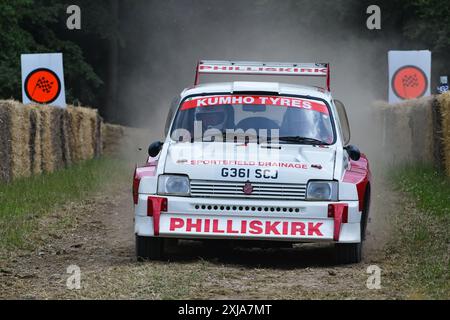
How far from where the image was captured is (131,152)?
118 ft

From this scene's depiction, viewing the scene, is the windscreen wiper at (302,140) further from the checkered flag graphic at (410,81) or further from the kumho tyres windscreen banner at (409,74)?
the checkered flag graphic at (410,81)

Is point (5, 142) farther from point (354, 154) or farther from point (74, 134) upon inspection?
point (354, 154)

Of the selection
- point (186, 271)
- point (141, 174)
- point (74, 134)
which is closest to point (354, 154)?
point (141, 174)

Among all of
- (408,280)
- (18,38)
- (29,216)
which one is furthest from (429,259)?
(18,38)

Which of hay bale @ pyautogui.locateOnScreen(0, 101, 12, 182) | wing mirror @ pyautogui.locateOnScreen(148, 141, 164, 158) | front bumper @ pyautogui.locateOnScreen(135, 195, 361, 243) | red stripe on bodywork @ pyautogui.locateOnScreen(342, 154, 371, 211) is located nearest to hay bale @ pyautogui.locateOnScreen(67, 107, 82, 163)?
hay bale @ pyautogui.locateOnScreen(0, 101, 12, 182)

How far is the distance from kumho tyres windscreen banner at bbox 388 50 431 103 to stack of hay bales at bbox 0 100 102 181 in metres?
7.48

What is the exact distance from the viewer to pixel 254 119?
484 inches

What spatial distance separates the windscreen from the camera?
12.1m

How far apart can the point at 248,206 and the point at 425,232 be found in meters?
2.92

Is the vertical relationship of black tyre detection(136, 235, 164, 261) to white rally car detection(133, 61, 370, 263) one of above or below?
below

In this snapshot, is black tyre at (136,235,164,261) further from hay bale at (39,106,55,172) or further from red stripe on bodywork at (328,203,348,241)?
hay bale at (39,106,55,172)
